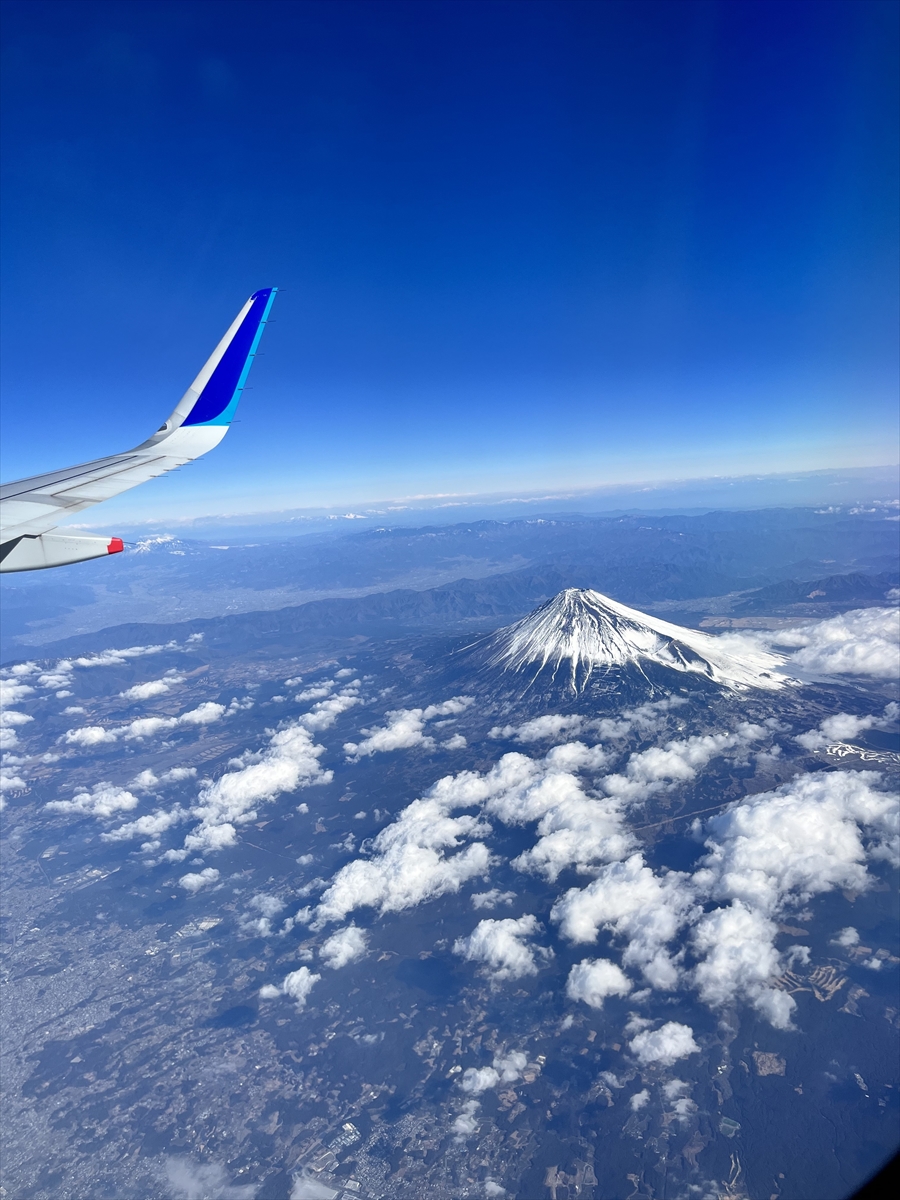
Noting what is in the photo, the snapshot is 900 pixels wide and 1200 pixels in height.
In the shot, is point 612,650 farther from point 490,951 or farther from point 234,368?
point 234,368

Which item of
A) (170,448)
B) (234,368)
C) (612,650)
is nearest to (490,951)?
(170,448)

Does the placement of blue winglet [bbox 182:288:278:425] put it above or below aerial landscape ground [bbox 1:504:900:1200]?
above

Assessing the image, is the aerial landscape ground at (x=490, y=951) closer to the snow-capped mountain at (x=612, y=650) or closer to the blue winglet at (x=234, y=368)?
the snow-capped mountain at (x=612, y=650)

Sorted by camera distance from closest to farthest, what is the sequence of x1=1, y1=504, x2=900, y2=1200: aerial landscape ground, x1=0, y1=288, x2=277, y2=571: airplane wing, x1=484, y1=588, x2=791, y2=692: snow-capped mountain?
x1=0, y1=288, x2=277, y2=571: airplane wing
x1=1, y1=504, x2=900, y2=1200: aerial landscape ground
x1=484, y1=588, x2=791, y2=692: snow-capped mountain

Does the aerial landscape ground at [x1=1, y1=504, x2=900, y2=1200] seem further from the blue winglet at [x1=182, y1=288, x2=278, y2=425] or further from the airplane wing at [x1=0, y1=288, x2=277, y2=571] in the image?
the blue winglet at [x1=182, y1=288, x2=278, y2=425]

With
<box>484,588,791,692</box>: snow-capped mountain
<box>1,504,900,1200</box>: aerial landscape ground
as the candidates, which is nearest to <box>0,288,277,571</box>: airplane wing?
<box>1,504,900,1200</box>: aerial landscape ground

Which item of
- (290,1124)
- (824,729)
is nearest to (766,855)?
(824,729)

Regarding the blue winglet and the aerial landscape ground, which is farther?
the aerial landscape ground
